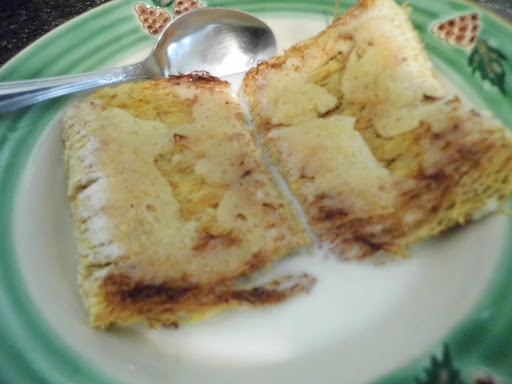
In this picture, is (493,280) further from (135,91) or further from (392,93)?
(135,91)

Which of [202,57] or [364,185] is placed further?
[202,57]

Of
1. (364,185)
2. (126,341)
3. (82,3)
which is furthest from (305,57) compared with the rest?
(82,3)

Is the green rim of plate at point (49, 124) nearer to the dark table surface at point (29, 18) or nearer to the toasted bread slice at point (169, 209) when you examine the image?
the toasted bread slice at point (169, 209)

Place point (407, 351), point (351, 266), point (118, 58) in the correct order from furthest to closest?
1. point (118, 58)
2. point (351, 266)
3. point (407, 351)

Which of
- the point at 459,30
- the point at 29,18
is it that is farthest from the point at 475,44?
the point at 29,18

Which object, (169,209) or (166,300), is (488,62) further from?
(166,300)
